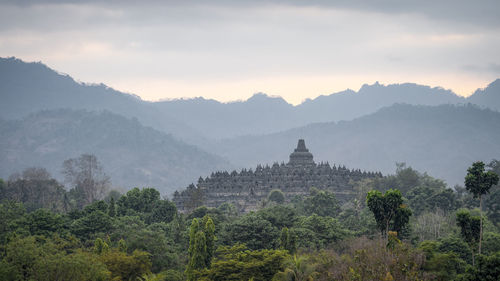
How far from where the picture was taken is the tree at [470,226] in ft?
207

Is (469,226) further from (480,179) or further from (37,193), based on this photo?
(37,193)

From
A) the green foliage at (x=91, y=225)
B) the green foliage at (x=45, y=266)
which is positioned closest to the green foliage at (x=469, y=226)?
the green foliage at (x=45, y=266)

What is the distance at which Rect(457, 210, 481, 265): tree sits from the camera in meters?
63.0

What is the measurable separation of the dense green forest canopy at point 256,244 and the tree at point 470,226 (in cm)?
8

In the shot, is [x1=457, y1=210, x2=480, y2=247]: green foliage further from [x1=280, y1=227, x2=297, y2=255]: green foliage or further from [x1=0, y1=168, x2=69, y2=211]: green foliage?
[x1=0, y1=168, x2=69, y2=211]: green foliage

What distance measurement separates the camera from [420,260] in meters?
56.8

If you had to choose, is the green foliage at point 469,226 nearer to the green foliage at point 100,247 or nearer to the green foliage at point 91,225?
the green foliage at point 100,247

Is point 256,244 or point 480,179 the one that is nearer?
point 480,179

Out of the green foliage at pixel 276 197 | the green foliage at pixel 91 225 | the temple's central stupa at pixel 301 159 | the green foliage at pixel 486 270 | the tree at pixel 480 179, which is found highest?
the temple's central stupa at pixel 301 159

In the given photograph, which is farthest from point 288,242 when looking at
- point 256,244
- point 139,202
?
point 139,202

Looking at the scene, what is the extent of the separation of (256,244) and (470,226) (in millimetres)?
18173

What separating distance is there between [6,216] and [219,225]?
20.0 meters

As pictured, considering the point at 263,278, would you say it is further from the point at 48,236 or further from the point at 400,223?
the point at 48,236

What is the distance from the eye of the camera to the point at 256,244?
71.2 m
